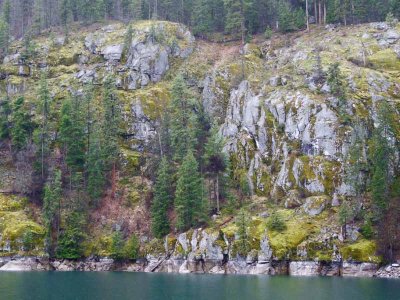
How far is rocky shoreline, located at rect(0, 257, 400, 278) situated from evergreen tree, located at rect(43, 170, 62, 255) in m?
3.68

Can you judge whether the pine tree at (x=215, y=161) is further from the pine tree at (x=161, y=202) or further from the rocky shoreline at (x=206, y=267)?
the rocky shoreline at (x=206, y=267)

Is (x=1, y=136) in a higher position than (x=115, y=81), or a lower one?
lower

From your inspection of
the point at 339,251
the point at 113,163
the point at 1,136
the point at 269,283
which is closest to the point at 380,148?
the point at 339,251

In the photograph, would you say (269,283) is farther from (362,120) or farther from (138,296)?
(362,120)

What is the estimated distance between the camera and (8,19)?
128875 mm

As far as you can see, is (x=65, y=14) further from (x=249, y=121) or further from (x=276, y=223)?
(x=276, y=223)

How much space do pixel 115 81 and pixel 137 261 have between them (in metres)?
44.3

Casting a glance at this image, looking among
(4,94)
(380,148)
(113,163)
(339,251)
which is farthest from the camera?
(4,94)

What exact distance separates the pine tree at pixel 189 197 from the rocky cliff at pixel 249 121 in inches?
97.3

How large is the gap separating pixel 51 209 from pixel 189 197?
22.4 m

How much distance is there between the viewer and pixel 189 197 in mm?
A: 77375

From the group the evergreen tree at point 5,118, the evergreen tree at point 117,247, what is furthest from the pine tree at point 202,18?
the evergreen tree at point 117,247

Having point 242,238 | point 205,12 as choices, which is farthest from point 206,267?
point 205,12

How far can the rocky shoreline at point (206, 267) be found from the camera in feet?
213
